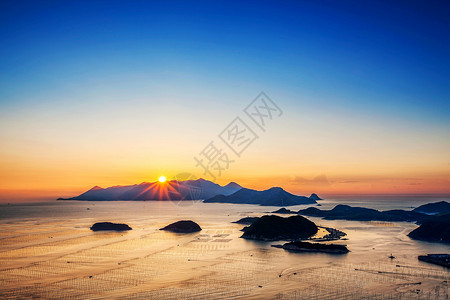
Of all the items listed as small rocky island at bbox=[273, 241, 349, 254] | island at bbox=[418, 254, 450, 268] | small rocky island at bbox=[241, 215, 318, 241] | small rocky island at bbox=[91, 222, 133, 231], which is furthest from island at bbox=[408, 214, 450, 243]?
small rocky island at bbox=[91, 222, 133, 231]

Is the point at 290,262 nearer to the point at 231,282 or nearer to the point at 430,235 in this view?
the point at 231,282

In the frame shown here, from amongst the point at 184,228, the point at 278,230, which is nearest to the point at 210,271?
the point at 278,230

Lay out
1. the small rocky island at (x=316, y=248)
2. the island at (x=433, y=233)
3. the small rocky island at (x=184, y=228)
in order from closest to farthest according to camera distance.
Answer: the small rocky island at (x=316, y=248), the island at (x=433, y=233), the small rocky island at (x=184, y=228)

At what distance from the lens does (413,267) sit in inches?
2383

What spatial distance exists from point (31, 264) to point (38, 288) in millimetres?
18706

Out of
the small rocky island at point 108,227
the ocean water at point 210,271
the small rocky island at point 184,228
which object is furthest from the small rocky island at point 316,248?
the small rocky island at point 108,227

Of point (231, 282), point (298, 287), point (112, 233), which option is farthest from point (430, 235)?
point (112, 233)

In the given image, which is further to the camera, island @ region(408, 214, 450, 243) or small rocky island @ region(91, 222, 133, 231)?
small rocky island @ region(91, 222, 133, 231)

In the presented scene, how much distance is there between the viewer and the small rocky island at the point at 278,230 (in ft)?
323

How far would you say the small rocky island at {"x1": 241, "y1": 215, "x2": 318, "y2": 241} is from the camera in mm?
98562

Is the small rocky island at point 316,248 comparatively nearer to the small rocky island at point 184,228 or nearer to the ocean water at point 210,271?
the ocean water at point 210,271

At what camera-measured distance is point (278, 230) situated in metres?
101

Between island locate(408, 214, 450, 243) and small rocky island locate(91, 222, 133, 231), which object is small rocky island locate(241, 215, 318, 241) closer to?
island locate(408, 214, 450, 243)

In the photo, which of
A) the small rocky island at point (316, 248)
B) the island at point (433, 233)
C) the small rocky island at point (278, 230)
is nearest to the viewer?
the small rocky island at point (316, 248)
